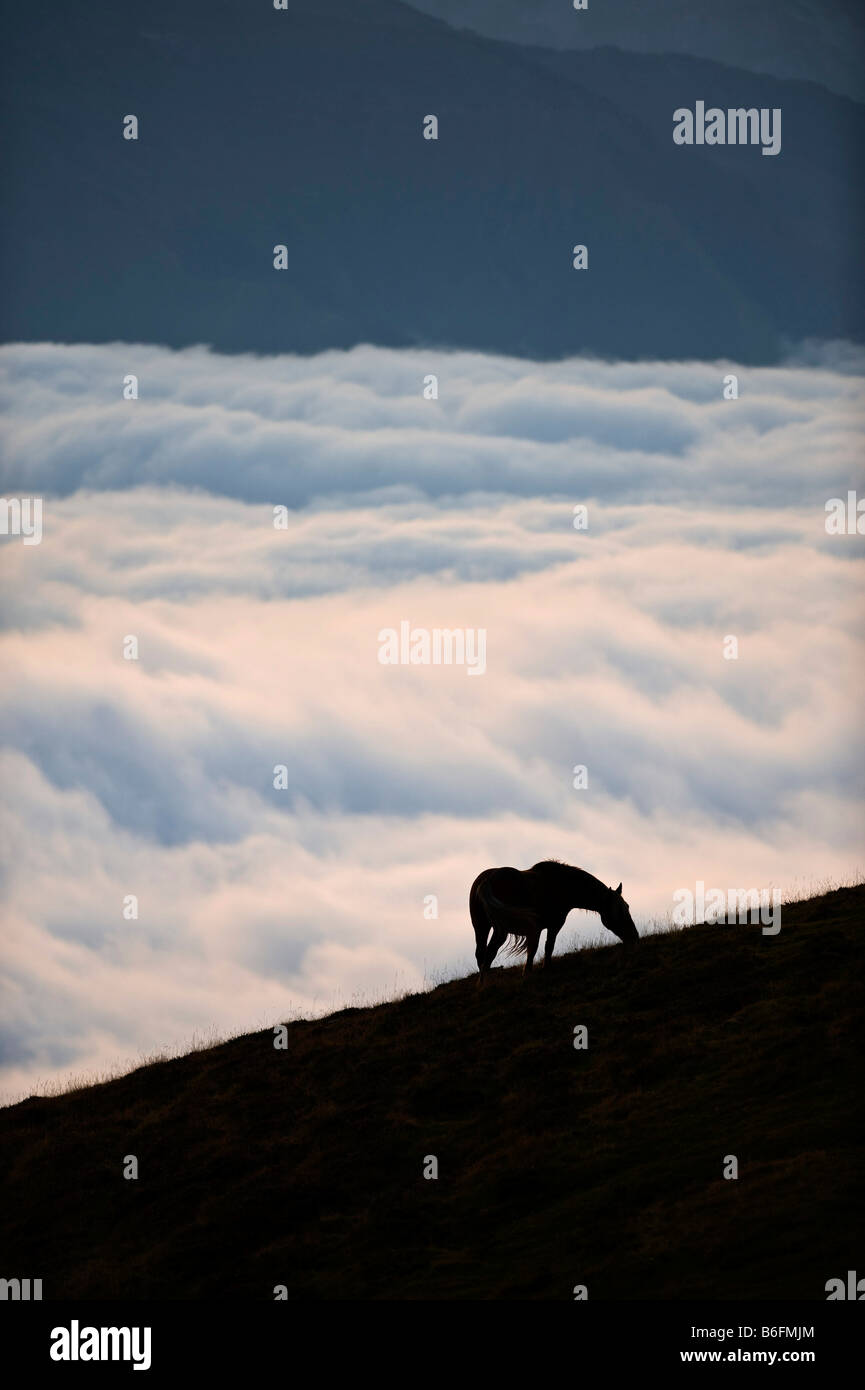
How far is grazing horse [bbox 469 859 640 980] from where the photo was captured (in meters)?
33.4

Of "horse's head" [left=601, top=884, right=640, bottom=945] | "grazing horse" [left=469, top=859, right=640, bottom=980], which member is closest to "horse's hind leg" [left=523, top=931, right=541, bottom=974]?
"grazing horse" [left=469, top=859, right=640, bottom=980]

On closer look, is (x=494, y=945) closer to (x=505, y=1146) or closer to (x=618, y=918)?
(x=618, y=918)

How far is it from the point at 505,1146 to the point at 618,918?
1044 centimetres

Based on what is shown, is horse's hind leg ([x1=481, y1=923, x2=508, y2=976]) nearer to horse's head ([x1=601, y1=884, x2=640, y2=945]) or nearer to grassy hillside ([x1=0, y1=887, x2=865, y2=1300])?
grassy hillside ([x1=0, y1=887, x2=865, y2=1300])

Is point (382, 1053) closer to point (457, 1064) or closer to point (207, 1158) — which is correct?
point (457, 1064)

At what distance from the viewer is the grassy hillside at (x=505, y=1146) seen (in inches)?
832

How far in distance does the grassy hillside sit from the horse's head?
0.43m

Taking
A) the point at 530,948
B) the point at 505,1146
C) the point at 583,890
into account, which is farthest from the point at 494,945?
the point at 505,1146

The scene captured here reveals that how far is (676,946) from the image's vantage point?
35.4m

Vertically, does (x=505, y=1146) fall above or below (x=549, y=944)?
below

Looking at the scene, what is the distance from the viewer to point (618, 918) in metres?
35.6

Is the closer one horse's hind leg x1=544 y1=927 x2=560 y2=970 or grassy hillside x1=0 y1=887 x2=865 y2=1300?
grassy hillside x1=0 y1=887 x2=865 y2=1300
